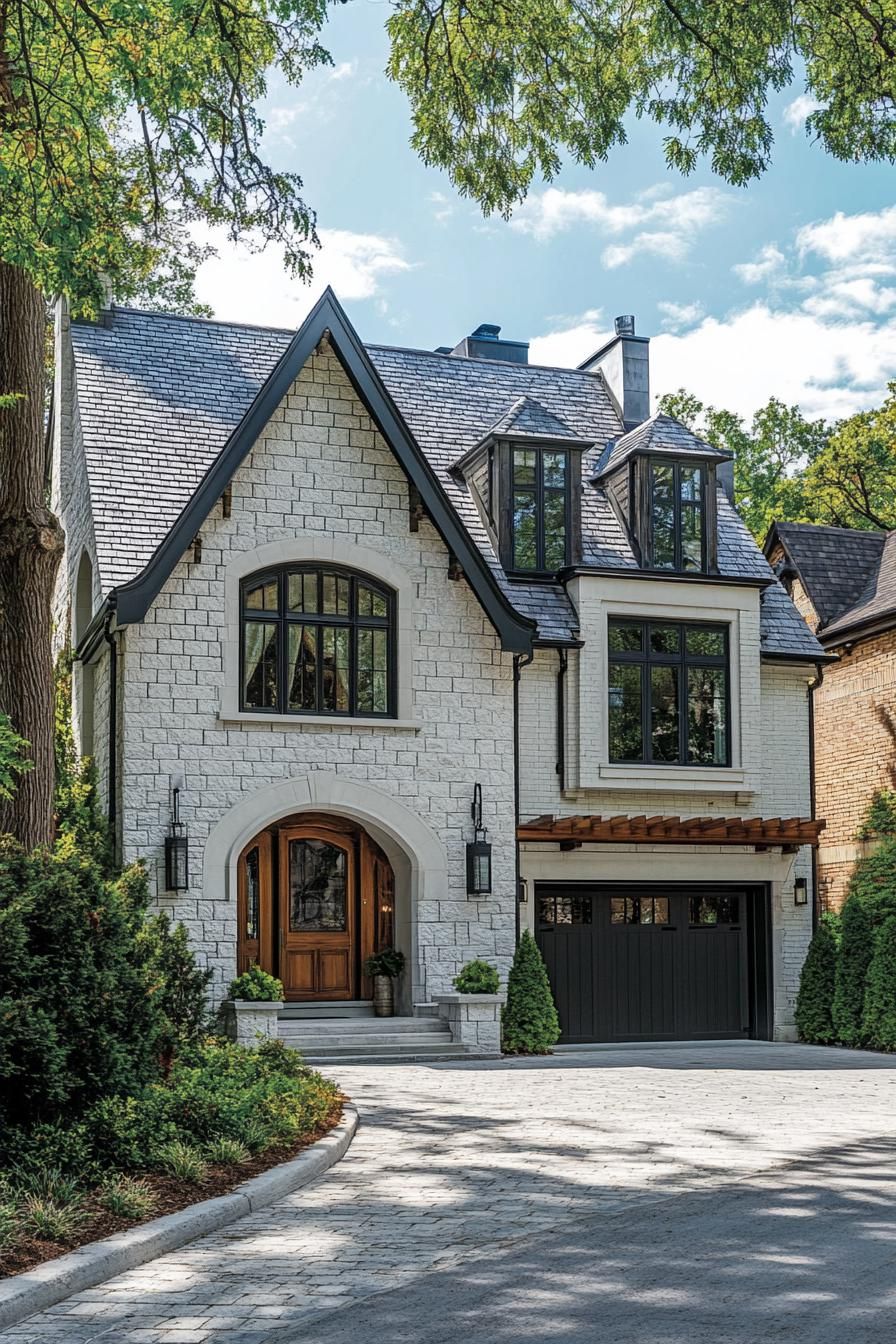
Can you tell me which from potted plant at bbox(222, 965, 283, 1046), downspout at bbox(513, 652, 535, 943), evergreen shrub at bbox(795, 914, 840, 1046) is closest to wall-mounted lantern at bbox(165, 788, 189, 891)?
potted plant at bbox(222, 965, 283, 1046)

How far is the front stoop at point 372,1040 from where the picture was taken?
60.4 feet

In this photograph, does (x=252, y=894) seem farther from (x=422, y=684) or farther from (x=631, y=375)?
(x=631, y=375)

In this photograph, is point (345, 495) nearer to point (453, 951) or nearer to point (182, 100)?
point (453, 951)

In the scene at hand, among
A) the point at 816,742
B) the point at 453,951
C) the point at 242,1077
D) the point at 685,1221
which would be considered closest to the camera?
the point at 685,1221

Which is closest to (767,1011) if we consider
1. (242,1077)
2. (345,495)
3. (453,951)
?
(453,951)

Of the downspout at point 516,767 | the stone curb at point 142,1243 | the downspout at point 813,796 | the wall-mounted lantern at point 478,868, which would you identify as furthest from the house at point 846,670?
the stone curb at point 142,1243

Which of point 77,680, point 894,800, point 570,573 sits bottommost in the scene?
point 894,800

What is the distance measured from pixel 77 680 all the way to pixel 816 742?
12.1 metres

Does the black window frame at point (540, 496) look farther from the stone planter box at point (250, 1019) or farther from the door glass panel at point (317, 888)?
the stone planter box at point (250, 1019)

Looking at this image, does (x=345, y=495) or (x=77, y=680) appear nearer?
(x=345, y=495)

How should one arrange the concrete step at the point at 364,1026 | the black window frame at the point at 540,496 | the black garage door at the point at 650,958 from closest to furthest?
the concrete step at the point at 364,1026, the black garage door at the point at 650,958, the black window frame at the point at 540,496

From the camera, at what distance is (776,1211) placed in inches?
321

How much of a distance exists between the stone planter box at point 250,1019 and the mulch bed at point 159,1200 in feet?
24.2

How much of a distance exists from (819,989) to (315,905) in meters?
7.42
